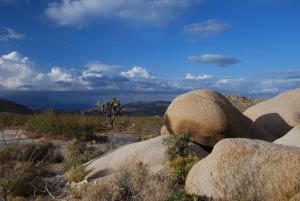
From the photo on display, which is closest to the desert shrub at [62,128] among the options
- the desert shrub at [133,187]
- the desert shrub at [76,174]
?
the desert shrub at [76,174]

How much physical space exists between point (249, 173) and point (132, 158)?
213 inches

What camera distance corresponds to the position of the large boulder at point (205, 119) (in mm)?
15016

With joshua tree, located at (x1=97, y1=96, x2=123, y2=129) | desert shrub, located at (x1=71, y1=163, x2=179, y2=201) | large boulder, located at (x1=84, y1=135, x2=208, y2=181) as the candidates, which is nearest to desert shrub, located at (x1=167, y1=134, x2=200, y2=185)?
large boulder, located at (x1=84, y1=135, x2=208, y2=181)

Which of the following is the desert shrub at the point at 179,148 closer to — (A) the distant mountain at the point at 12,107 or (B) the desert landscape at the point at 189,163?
(B) the desert landscape at the point at 189,163

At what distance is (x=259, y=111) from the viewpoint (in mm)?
20234

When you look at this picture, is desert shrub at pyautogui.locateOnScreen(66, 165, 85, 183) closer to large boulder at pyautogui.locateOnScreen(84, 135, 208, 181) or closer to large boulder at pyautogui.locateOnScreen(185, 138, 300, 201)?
large boulder at pyautogui.locateOnScreen(84, 135, 208, 181)

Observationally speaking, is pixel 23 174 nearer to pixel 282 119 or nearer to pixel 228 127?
pixel 228 127

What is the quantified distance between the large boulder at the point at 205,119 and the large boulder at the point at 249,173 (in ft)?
18.6

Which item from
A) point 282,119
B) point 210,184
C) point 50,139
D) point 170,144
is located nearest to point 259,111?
point 282,119

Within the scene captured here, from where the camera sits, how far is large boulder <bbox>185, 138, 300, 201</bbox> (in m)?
7.81

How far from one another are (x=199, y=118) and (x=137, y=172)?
4807 millimetres

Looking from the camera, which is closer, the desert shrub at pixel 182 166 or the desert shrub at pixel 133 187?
the desert shrub at pixel 133 187

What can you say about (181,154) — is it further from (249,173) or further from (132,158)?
(249,173)

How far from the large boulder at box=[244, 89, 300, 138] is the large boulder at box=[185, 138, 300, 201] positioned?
Answer: 10.0 meters
